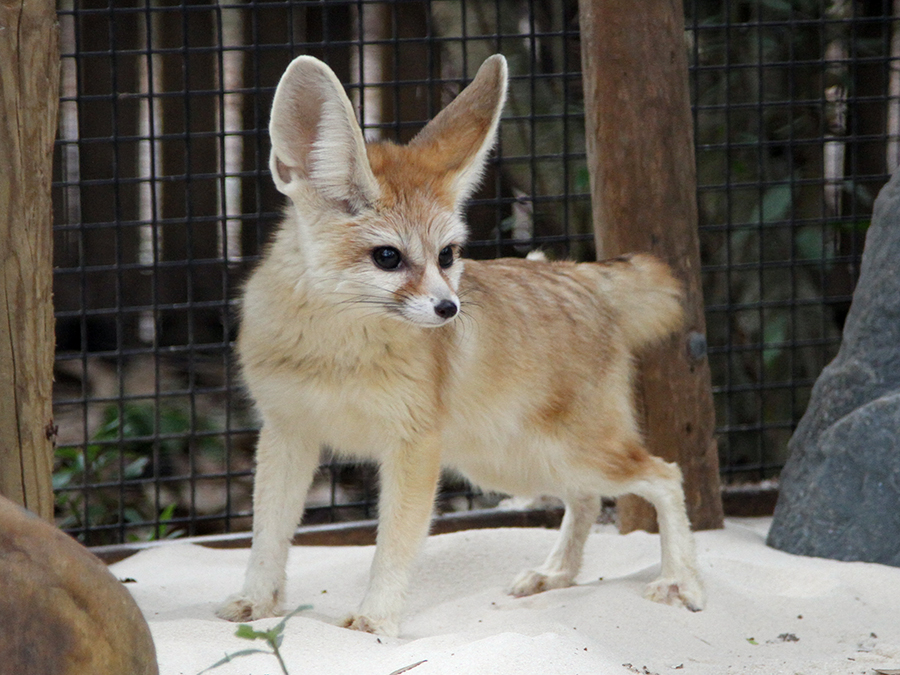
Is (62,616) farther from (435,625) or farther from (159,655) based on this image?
(435,625)

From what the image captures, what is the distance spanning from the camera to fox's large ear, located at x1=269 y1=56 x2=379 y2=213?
9.39ft

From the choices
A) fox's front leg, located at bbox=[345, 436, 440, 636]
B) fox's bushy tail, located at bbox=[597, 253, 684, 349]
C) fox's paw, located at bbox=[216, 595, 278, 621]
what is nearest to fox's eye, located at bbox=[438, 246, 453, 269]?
fox's front leg, located at bbox=[345, 436, 440, 636]

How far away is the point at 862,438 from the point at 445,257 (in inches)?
63.5

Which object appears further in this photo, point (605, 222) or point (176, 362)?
point (176, 362)

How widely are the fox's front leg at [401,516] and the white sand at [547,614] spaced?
0.47ft

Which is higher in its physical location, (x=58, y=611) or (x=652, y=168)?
(x=652, y=168)

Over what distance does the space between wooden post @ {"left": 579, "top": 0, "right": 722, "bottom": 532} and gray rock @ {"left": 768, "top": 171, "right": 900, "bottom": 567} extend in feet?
1.35

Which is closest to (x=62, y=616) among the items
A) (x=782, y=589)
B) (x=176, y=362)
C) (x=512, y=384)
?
(x=512, y=384)

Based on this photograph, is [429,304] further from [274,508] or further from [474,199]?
[474,199]

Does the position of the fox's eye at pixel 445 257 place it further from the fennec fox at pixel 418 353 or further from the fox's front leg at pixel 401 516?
the fox's front leg at pixel 401 516

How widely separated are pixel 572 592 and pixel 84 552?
66.3 inches

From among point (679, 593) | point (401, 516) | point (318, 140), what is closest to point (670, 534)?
point (679, 593)

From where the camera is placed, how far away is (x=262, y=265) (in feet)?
10.7

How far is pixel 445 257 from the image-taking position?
10.1 feet
